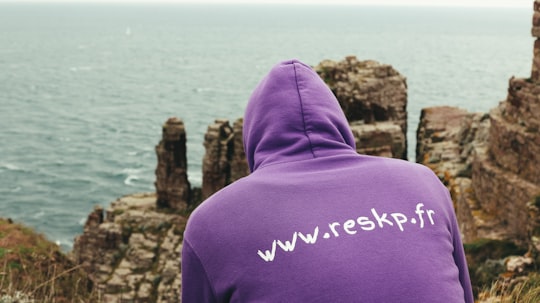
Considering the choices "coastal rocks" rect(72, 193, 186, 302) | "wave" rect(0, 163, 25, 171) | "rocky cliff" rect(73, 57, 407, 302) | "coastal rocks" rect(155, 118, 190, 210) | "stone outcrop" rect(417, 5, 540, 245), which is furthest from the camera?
"wave" rect(0, 163, 25, 171)

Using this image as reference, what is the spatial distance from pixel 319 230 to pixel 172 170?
54.5 m

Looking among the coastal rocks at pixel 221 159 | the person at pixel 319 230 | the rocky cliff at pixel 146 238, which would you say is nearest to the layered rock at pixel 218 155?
the coastal rocks at pixel 221 159

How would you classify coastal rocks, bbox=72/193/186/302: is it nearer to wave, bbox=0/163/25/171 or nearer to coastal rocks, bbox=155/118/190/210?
coastal rocks, bbox=155/118/190/210

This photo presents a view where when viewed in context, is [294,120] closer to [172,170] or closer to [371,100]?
[371,100]

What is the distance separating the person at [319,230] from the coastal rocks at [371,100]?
98.9 ft

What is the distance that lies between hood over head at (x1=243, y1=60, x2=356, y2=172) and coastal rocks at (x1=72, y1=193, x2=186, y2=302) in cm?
3988

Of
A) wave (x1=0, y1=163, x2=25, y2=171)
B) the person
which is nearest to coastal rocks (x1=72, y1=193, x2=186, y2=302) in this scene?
the person

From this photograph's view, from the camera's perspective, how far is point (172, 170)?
188ft

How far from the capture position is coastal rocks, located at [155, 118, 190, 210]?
2206 inches

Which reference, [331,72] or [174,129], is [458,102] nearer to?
[174,129]

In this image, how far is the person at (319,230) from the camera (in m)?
3.38

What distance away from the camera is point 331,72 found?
3916 centimetres

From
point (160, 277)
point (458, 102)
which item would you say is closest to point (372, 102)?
point (160, 277)

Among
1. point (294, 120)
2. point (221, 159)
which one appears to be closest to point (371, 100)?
point (221, 159)
